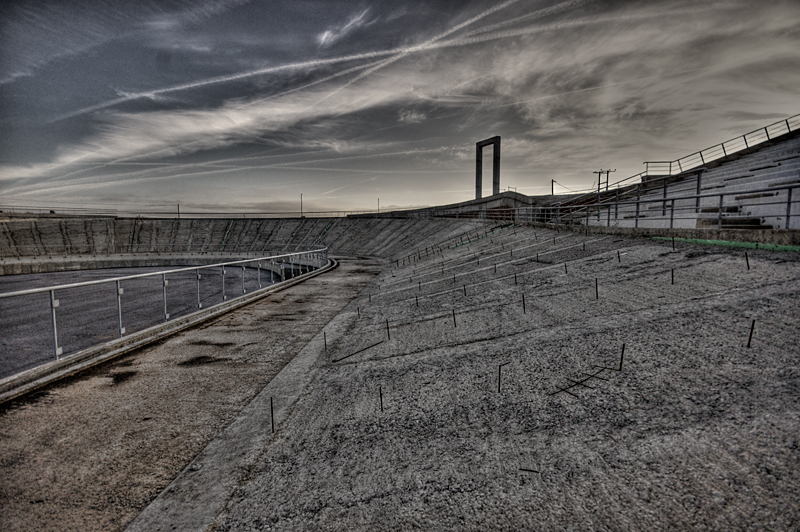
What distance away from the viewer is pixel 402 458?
364 cm

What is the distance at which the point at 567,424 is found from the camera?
371 cm

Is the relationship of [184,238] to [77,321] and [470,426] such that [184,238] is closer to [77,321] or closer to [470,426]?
[77,321]

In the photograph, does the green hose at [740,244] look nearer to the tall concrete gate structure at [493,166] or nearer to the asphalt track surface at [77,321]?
the asphalt track surface at [77,321]

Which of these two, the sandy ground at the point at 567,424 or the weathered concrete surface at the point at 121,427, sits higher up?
the sandy ground at the point at 567,424

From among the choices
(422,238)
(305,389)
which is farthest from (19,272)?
(305,389)

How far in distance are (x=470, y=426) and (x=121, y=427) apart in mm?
4071

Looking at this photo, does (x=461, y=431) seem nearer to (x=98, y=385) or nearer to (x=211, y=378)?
(x=211, y=378)

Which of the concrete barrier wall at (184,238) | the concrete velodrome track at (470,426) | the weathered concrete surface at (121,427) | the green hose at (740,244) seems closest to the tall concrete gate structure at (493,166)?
the concrete barrier wall at (184,238)

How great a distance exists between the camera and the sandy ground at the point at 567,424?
275 cm

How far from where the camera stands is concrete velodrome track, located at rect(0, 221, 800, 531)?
2846 mm

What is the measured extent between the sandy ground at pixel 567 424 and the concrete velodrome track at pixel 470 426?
0.02 meters

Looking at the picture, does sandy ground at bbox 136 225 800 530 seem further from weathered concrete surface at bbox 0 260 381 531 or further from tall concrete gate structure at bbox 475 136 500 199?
tall concrete gate structure at bbox 475 136 500 199

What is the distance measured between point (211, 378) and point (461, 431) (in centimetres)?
418

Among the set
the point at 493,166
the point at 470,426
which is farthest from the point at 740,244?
the point at 493,166
